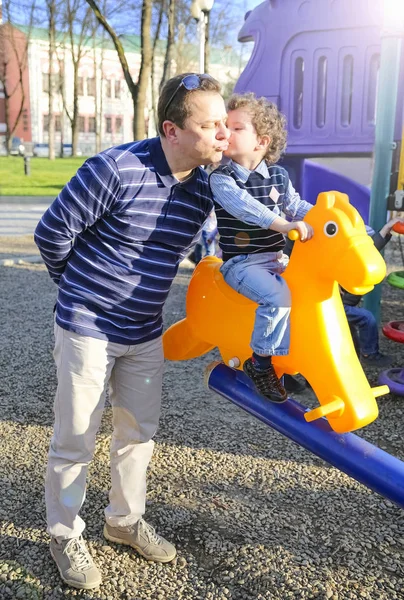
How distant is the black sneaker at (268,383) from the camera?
1.93 m

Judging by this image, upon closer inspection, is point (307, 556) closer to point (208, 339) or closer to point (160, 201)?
point (208, 339)

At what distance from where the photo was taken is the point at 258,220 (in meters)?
1.80

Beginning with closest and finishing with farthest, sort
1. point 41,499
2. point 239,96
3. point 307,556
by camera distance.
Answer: point 239,96
point 307,556
point 41,499

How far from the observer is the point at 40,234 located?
1875 mm

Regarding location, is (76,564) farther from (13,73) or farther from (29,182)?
(13,73)

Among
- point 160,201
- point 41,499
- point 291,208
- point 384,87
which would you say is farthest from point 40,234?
point 384,87

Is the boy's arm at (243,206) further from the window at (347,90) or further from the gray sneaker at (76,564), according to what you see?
the window at (347,90)

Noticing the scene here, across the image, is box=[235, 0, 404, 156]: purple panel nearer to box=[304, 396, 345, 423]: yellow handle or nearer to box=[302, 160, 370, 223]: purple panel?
box=[302, 160, 370, 223]: purple panel

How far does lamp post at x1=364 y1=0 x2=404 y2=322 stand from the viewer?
3928 millimetres

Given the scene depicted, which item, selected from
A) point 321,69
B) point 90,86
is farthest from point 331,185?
point 90,86

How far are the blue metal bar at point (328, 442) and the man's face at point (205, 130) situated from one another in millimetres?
781

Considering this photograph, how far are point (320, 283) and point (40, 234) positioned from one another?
2.82 ft

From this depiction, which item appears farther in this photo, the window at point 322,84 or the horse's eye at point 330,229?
the window at point 322,84

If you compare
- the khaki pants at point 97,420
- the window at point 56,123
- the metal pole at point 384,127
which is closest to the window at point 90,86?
the window at point 56,123
